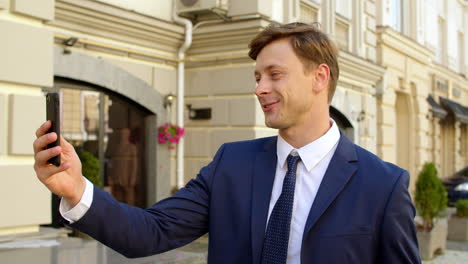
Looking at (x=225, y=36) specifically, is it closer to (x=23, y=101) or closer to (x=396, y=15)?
(x=23, y=101)

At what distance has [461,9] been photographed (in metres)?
23.1

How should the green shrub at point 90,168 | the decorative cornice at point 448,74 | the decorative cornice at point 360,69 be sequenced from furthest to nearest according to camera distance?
the decorative cornice at point 448,74 → the decorative cornice at point 360,69 → the green shrub at point 90,168

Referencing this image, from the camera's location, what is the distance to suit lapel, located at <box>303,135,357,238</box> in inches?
71.6

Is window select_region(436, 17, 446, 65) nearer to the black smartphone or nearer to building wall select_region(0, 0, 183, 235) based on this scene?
building wall select_region(0, 0, 183, 235)

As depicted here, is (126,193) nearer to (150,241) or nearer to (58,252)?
(58,252)

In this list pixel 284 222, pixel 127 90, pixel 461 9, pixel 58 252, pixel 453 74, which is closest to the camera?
pixel 284 222

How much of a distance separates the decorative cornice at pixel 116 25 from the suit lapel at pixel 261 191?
532cm

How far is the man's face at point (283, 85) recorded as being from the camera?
196 centimetres

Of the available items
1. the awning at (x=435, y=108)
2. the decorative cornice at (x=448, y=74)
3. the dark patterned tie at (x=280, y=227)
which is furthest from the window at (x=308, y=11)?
the decorative cornice at (x=448, y=74)

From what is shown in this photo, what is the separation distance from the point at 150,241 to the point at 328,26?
383 inches

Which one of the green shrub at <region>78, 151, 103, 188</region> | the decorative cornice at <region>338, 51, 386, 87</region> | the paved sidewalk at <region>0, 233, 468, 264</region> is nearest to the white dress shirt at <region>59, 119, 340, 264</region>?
the paved sidewalk at <region>0, 233, 468, 264</region>

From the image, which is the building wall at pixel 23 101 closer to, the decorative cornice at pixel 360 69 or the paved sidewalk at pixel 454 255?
the paved sidewalk at pixel 454 255

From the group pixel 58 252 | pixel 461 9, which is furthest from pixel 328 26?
pixel 461 9

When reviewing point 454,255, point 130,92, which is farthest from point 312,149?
point 454,255
